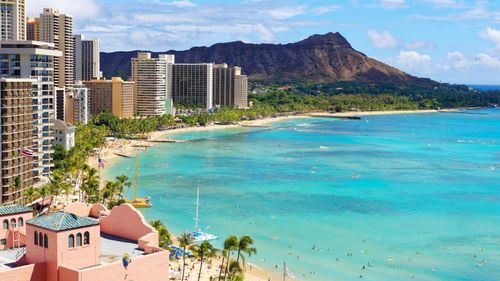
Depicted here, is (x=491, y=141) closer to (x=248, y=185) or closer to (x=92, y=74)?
(x=248, y=185)

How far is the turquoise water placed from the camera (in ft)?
146

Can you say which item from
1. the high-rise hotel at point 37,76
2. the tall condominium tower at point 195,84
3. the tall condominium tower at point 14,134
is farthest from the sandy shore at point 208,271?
the tall condominium tower at point 195,84

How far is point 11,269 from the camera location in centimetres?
1864

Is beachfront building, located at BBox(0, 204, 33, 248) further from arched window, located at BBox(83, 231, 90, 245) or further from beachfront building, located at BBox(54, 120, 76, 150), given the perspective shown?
beachfront building, located at BBox(54, 120, 76, 150)

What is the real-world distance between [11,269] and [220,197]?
44.8 meters

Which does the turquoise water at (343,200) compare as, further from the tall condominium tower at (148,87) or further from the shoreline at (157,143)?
the tall condominium tower at (148,87)

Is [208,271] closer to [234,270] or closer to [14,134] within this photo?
[234,270]

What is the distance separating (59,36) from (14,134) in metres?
74.6

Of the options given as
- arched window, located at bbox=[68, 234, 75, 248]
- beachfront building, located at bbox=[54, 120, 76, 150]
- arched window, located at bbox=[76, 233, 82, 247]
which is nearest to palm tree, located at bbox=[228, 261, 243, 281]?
arched window, located at bbox=[76, 233, 82, 247]

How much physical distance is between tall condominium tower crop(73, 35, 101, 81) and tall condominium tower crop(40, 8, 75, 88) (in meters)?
37.8

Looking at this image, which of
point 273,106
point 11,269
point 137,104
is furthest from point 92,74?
point 11,269

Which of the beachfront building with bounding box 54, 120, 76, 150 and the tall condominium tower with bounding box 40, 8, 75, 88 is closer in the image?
the beachfront building with bounding box 54, 120, 76, 150

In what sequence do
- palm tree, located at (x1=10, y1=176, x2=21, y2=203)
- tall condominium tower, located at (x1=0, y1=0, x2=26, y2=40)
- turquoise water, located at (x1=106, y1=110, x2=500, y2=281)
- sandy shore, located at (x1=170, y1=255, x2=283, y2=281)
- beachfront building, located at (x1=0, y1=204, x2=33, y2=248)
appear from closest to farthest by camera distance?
beachfront building, located at (x1=0, y1=204, x2=33, y2=248) < sandy shore, located at (x1=170, y1=255, x2=283, y2=281) < palm tree, located at (x1=10, y1=176, x2=21, y2=203) < turquoise water, located at (x1=106, y1=110, x2=500, y2=281) < tall condominium tower, located at (x1=0, y1=0, x2=26, y2=40)

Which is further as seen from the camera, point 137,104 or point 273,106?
point 273,106
